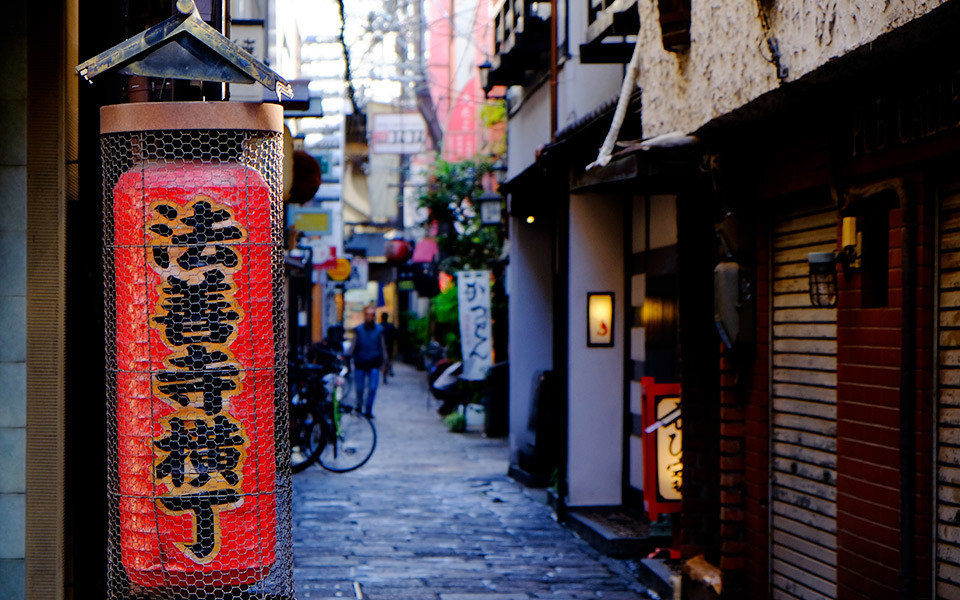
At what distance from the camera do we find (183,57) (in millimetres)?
4125

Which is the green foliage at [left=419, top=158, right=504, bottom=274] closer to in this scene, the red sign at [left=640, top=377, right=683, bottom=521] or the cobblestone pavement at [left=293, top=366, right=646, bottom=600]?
the cobblestone pavement at [left=293, top=366, right=646, bottom=600]

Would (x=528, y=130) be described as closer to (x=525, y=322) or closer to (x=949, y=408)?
(x=525, y=322)

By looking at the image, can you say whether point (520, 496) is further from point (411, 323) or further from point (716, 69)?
point (411, 323)

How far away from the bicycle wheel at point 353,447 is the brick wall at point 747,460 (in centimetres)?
806

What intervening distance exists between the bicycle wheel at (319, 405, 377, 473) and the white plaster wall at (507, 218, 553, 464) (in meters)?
2.05

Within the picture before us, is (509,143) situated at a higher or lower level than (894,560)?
higher

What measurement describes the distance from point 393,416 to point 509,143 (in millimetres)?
10199

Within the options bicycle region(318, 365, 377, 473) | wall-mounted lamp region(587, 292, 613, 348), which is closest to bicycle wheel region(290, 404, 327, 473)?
bicycle region(318, 365, 377, 473)

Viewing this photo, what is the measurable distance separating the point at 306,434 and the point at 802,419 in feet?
29.3

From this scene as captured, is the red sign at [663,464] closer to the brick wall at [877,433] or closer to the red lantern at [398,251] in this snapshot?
the brick wall at [877,433]

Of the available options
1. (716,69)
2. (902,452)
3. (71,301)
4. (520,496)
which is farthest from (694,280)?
(520,496)

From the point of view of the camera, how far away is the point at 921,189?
5.62 metres

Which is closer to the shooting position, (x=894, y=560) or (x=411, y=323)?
(x=894, y=560)

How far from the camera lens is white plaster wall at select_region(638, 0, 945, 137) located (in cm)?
526
